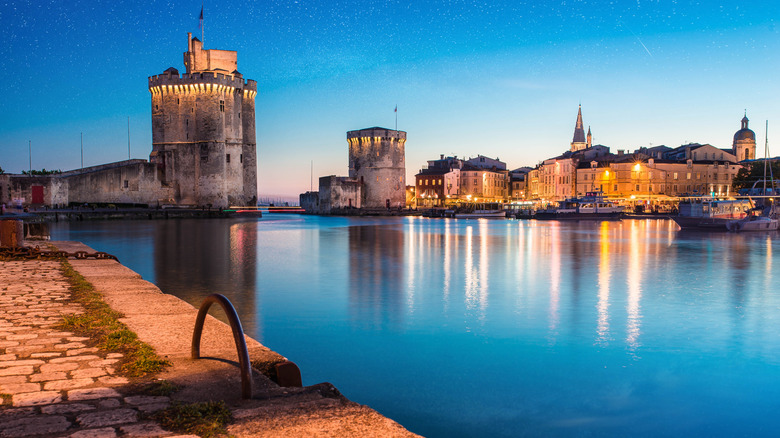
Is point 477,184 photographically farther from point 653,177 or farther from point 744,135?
point 744,135

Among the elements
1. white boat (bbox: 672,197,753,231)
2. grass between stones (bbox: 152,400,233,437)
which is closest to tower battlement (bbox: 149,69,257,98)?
white boat (bbox: 672,197,753,231)

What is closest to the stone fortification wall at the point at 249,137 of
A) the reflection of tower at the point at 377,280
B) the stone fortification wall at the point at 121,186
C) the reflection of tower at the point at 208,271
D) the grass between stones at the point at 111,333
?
the stone fortification wall at the point at 121,186

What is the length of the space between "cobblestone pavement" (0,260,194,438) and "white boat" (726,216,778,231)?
41063mm

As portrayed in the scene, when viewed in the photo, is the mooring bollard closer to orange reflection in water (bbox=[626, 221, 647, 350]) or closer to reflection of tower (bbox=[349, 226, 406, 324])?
reflection of tower (bbox=[349, 226, 406, 324])

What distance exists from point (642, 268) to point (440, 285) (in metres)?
7.09

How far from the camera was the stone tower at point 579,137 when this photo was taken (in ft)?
335

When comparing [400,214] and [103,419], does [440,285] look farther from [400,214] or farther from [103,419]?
[400,214]

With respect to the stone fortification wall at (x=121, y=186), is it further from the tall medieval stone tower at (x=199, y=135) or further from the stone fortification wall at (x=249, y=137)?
the stone fortification wall at (x=249, y=137)

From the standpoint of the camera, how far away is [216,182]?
4753cm

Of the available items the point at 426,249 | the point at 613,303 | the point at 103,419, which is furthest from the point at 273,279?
the point at 103,419

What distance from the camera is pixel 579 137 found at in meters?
104

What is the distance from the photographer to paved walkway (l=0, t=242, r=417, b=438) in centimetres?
293

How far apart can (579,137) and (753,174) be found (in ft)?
141

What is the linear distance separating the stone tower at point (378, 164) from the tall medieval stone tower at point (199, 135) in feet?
67.9
